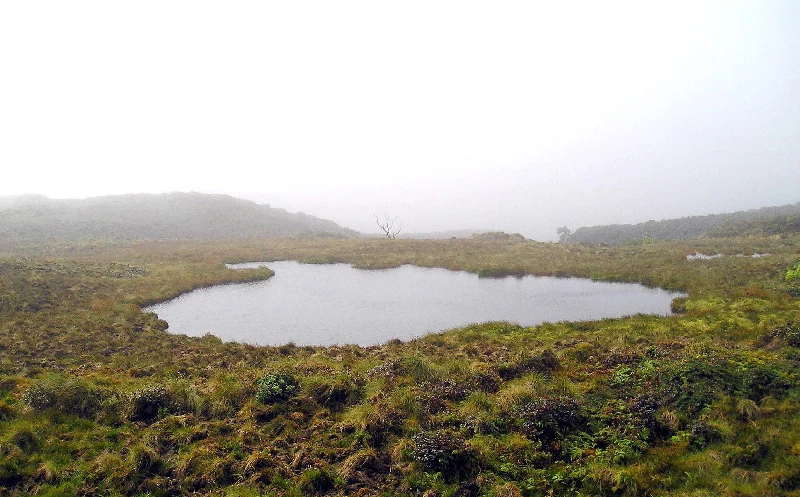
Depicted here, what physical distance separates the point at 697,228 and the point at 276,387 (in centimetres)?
8881

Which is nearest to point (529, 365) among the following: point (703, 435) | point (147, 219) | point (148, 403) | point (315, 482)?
point (703, 435)

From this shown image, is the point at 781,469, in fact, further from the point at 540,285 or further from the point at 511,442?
the point at 540,285

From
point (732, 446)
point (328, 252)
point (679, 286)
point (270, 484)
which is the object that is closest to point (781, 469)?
point (732, 446)

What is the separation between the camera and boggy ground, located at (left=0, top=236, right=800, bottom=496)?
31.8 ft

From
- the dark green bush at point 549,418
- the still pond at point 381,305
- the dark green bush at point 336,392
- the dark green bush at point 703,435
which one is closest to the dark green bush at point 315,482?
the dark green bush at point 336,392

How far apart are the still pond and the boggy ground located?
2633mm

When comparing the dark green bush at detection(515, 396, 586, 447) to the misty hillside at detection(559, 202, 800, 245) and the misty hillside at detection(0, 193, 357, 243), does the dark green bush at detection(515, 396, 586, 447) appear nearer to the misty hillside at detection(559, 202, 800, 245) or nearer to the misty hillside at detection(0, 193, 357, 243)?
the misty hillside at detection(559, 202, 800, 245)

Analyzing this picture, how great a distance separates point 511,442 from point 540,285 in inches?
984

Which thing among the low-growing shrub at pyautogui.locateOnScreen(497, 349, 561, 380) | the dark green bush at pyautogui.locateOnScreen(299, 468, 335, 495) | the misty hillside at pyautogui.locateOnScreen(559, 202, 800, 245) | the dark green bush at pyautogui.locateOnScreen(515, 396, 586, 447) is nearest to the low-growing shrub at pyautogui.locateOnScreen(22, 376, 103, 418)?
the dark green bush at pyautogui.locateOnScreen(299, 468, 335, 495)

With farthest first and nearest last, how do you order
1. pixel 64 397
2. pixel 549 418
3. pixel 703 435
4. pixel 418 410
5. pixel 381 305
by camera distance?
pixel 381 305 < pixel 418 410 < pixel 64 397 < pixel 549 418 < pixel 703 435

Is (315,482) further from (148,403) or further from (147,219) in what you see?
(147,219)

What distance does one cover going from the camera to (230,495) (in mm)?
9289

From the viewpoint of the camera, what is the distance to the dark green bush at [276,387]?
1350 cm

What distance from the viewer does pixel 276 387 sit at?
13.7m
